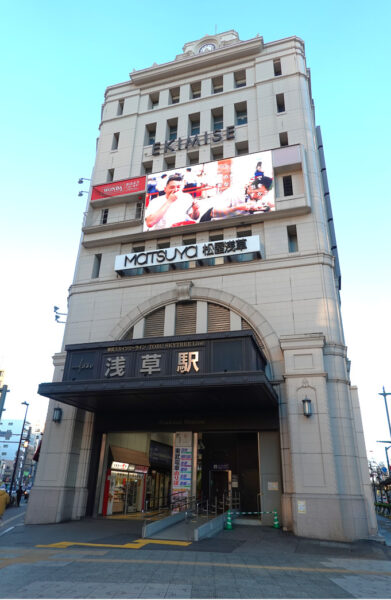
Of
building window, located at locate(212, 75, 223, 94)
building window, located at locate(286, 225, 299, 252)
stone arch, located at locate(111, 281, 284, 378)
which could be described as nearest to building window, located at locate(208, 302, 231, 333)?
stone arch, located at locate(111, 281, 284, 378)

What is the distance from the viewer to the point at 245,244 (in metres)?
23.6

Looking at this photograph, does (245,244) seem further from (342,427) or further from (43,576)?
(43,576)

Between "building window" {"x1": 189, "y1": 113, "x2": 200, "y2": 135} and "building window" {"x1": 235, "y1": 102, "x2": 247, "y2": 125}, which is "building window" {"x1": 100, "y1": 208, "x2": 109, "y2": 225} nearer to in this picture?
"building window" {"x1": 189, "y1": 113, "x2": 200, "y2": 135}

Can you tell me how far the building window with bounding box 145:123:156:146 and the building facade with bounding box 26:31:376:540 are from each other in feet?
0.60

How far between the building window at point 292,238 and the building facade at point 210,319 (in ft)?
0.48

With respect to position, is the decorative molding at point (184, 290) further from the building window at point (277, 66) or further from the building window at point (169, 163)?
the building window at point (277, 66)

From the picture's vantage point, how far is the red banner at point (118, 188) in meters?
28.6

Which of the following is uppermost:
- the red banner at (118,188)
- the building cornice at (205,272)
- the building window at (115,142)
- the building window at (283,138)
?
the building window at (115,142)

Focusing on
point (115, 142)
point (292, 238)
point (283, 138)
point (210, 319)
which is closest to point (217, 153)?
point (283, 138)

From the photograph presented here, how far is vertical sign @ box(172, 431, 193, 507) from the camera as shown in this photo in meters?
20.6

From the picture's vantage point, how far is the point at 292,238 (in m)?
24.8

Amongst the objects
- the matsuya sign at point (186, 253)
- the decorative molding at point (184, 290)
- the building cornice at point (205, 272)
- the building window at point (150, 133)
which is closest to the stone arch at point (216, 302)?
the decorative molding at point (184, 290)

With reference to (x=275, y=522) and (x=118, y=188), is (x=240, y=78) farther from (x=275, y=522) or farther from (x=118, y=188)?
(x=275, y=522)

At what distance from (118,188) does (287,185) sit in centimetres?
1253
